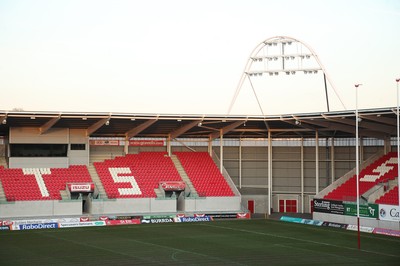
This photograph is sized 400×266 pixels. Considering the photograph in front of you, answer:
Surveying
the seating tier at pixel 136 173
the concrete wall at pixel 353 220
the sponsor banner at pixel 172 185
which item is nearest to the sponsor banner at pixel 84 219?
the seating tier at pixel 136 173

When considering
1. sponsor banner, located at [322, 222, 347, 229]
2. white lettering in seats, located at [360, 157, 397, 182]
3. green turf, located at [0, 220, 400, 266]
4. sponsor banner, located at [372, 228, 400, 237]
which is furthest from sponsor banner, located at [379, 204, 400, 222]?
white lettering in seats, located at [360, 157, 397, 182]

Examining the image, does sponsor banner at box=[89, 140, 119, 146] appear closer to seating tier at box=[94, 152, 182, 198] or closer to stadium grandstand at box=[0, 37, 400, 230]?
stadium grandstand at box=[0, 37, 400, 230]

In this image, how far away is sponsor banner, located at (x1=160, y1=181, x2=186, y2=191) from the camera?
173 ft

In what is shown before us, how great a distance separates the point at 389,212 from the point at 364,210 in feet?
7.71

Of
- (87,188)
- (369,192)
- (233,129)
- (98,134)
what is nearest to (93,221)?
(87,188)

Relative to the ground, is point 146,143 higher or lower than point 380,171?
higher

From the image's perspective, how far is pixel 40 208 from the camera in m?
47.8

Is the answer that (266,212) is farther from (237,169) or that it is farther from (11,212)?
(11,212)

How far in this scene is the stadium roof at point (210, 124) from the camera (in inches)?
1861

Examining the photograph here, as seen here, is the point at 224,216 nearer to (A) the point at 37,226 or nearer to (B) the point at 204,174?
(B) the point at 204,174

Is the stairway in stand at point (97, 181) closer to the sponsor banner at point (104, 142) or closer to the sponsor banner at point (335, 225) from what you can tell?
the sponsor banner at point (104, 142)

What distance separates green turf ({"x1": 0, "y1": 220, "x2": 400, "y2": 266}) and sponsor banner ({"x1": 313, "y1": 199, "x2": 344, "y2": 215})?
2186mm

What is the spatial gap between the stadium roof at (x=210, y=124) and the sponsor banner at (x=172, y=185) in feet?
15.4

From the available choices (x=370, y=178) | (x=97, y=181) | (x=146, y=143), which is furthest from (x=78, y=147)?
(x=370, y=178)
